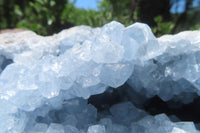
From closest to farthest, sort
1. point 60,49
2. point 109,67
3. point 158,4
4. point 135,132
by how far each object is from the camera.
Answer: point 109,67, point 135,132, point 60,49, point 158,4

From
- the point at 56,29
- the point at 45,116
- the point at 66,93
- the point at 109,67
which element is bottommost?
the point at 56,29

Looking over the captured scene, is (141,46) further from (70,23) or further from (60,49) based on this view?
(70,23)

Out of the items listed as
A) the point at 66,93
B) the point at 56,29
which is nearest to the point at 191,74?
the point at 66,93

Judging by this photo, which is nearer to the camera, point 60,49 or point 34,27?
point 60,49

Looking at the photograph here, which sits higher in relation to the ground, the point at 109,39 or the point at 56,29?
the point at 109,39

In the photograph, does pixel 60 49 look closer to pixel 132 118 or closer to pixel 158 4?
pixel 132 118

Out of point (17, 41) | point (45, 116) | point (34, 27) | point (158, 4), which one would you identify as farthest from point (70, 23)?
point (45, 116)

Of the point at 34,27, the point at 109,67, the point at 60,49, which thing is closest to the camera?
the point at 109,67
